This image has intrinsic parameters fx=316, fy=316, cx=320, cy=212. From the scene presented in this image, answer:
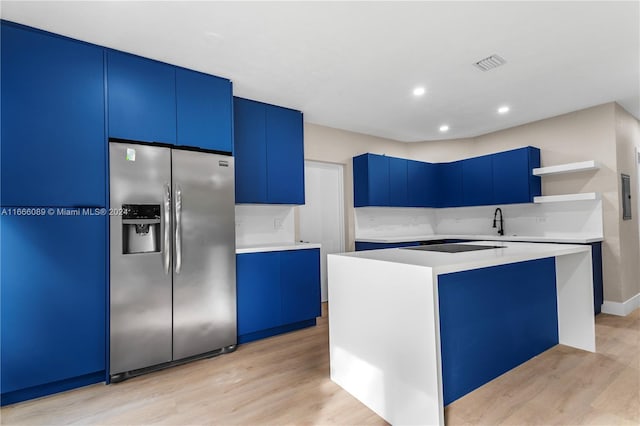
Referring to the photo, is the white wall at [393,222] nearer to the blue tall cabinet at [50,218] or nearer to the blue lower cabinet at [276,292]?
the blue lower cabinet at [276,292]

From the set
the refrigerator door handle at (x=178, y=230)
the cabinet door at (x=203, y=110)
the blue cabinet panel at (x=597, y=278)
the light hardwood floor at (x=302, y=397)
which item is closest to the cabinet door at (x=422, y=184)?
the blue cabinet panel at (x=597, y=278)

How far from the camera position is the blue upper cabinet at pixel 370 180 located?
15.8 feet

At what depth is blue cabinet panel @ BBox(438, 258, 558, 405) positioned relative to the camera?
200 cm

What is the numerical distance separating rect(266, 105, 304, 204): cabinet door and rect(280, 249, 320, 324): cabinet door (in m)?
0.73

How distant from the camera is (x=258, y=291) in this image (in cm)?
326

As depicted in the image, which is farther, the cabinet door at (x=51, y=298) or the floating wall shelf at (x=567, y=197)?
the floating wall shelf at (x=567, y=197)

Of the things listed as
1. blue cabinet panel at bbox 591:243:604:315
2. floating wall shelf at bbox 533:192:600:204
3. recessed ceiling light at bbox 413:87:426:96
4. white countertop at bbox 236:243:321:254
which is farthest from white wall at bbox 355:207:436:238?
blue cabinet panel at bbox 591:243:604:315

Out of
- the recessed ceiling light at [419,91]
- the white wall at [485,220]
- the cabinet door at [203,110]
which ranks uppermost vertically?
the recessed ceiling light at [419,91]

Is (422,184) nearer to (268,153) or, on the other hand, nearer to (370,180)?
(370,180)

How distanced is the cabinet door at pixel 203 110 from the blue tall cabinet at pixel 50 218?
603 mm

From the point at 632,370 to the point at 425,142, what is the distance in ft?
14.2

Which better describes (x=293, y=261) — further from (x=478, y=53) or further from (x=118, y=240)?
(x=478, y=53)

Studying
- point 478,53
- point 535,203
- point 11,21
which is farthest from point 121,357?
point 535,203

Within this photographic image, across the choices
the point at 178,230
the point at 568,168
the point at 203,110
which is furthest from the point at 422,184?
the point at 178,230
